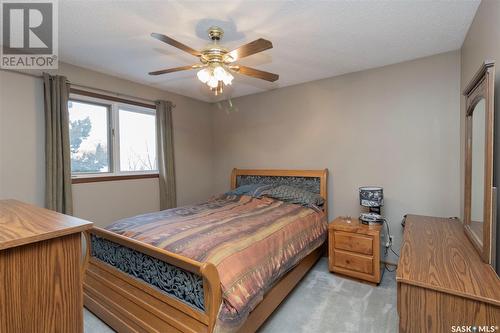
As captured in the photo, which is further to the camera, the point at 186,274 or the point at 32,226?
the point at 186,274

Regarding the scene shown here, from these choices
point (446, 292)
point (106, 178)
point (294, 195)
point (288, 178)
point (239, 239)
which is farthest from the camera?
point (288, 178)

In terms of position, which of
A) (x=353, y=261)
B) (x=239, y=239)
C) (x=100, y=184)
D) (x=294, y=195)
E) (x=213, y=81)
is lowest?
(x=353, y=261)

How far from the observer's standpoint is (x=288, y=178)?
12.3 feet

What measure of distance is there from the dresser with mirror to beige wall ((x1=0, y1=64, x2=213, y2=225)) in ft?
10.8

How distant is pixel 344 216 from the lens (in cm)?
330

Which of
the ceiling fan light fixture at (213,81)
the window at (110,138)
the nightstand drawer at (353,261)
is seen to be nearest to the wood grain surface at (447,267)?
the nightstand drawer at (353,261)

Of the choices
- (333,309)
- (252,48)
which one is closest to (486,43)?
(252,48)

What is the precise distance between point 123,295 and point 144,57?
2.36 metres

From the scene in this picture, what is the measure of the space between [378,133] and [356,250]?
4.80 ft

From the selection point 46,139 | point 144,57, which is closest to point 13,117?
point 46,139

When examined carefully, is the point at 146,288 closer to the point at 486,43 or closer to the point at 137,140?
the point at 137,140

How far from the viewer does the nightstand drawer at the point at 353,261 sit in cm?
264

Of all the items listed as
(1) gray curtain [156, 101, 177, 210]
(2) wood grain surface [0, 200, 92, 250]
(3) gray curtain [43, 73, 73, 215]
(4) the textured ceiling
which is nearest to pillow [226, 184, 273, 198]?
(1) gray curtain [156, 101, 177, 210]

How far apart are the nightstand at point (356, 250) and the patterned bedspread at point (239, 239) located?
238 mm
